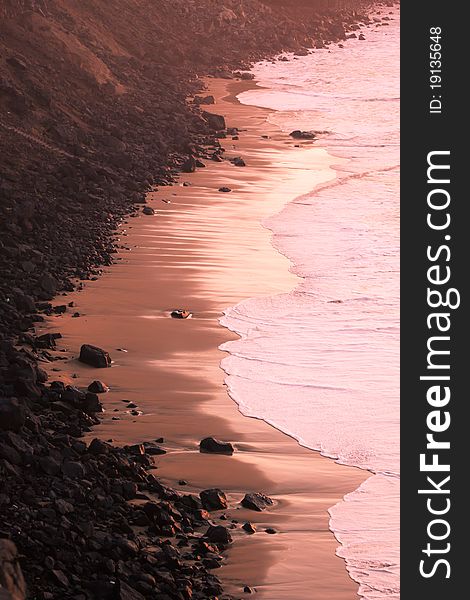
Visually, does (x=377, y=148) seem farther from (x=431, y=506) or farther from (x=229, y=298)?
Answer: (x=431, y=506)

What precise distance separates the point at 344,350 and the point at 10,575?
6356 mm

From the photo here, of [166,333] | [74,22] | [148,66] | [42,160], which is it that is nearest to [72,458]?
[166,333]

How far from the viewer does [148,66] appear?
32.0 metres

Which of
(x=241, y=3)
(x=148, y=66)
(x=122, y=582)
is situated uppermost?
(x=241, y=3)

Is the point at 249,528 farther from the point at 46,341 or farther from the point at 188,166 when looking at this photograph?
the point at 188,166

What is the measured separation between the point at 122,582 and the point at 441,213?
7.58 meters

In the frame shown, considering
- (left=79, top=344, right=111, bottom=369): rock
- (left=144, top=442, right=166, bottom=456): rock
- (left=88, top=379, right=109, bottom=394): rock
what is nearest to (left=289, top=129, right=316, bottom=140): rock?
(left=79, top=344, right=111, bottom=369): rock

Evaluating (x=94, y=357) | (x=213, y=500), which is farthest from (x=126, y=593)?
(x=94, y=357)

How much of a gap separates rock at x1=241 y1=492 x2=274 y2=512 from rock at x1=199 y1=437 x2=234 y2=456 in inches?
33.6

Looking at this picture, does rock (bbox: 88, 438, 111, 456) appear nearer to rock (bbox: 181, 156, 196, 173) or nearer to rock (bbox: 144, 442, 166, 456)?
rock (bbox: 144, 442, 166, 456)

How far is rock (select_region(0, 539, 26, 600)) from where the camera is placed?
18.6 feet

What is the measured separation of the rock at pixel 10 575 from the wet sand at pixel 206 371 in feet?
5.23

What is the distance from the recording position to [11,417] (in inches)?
323

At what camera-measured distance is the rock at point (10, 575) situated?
5.66 m
